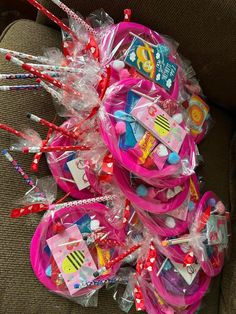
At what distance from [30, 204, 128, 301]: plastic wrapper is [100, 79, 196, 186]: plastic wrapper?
0.19 meters

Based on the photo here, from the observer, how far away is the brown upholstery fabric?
1.09 m

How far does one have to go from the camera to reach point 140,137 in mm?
958

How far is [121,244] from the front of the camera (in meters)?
1.05

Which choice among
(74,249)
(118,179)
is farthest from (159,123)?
(74,249)

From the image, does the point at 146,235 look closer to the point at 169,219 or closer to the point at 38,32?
the point at 169,219

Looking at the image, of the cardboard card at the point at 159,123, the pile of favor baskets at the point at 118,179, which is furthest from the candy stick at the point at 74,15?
the cardboard card at the point at 159,123

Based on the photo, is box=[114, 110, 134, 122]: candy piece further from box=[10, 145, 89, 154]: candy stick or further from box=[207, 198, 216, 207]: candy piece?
box=[207, 198, 216, 207]: candy piece

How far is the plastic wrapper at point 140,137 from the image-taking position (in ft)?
3.05

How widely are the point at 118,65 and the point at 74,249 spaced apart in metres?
0.47

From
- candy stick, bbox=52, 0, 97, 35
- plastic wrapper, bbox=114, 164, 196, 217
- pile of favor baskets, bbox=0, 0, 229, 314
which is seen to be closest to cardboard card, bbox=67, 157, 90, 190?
pile of favor baskets, bbox=0, 0, 229, 314

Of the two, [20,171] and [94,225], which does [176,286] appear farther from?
[20,171]

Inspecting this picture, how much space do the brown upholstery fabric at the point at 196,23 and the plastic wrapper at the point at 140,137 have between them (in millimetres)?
230

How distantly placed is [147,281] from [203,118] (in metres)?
0.51

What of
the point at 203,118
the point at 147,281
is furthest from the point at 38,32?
the point at 147,281
